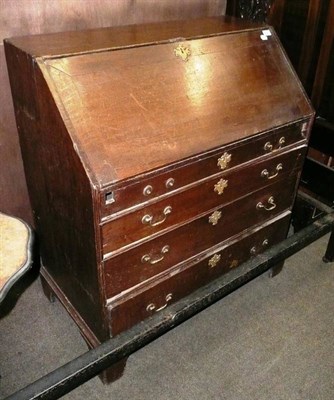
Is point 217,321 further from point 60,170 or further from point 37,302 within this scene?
point 60,170

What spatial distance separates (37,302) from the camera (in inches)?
87.7

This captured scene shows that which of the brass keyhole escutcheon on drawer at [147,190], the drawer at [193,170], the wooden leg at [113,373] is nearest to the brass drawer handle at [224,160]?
the drawer at [193,170]

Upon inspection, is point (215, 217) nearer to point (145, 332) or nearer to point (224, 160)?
point (224, 160)

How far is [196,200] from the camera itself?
5.25 ft

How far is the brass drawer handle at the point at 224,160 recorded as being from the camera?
1.57 m

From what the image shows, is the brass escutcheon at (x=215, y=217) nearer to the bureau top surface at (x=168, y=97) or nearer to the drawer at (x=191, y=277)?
the drawer at (x=191, y=277)

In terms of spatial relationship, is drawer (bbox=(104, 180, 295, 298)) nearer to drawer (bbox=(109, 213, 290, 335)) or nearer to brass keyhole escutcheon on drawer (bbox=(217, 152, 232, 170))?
drawer (bbox=(109, 213, 290, 335))

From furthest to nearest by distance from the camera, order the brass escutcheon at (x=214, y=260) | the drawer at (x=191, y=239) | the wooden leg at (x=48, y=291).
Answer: the wooden leg at (x=48, y=291) → the brass escutcheon at (x=214, y=260) → the drawer at (x=191, y=239)

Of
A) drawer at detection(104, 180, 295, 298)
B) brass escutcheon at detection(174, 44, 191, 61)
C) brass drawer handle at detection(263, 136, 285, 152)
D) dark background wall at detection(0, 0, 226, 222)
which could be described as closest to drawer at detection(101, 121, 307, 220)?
brass drawer handle at detection(263, 136, 285, 152)

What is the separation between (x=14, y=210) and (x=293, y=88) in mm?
1500

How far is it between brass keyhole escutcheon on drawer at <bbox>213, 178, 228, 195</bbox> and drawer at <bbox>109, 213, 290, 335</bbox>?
1.14 ft

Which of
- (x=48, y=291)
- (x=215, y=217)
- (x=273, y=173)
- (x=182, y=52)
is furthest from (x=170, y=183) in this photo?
(x=48, y=291)

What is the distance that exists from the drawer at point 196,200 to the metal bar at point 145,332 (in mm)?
290

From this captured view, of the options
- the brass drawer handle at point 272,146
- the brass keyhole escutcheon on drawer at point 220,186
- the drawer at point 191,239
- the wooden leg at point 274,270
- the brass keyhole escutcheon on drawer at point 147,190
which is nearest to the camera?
the brass keyhole escutcheon on drawer at point 147,190
